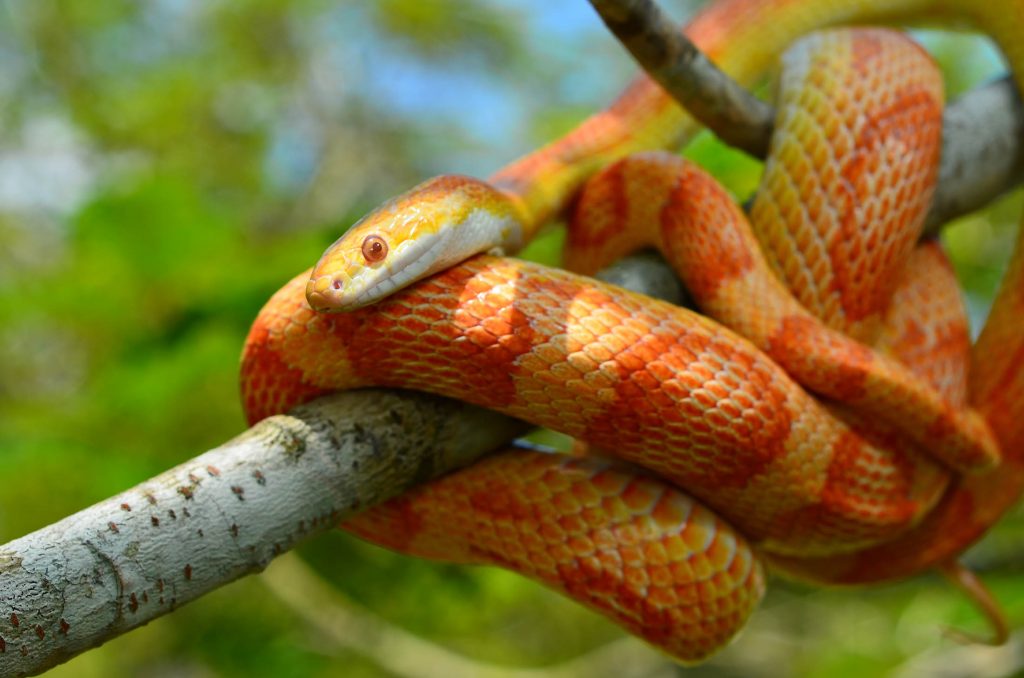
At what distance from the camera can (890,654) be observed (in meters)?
5.05

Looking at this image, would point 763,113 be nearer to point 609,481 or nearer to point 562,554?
point 609,481

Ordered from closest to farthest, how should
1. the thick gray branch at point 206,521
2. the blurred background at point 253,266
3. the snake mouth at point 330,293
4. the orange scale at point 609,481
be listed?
the thick gray branch at point 206,521, the snake mouth at point 330,293, the orange scale at point 609,481, the blurred background at point 253,266

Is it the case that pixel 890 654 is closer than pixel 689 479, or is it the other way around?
pixel 689 479

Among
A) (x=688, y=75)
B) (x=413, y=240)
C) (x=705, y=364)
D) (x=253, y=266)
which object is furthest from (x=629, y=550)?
(x=253, y=266)

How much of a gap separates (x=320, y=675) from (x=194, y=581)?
3124mm

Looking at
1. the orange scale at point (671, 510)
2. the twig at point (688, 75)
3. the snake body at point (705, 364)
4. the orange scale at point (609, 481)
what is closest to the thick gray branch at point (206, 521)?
the snake body at point (705, 364)

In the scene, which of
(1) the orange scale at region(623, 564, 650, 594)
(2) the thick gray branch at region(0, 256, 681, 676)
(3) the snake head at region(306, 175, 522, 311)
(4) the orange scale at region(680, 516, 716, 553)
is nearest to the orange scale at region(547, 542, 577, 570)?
(1) the orange scale at region(623, 564, 650, 594)

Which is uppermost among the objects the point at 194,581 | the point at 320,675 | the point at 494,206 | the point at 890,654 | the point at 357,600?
the point at 494,206

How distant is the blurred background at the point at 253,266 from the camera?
11.1 feet

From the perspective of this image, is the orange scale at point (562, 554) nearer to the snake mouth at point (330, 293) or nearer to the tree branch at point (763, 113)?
the snake mouth at point (330, 293)

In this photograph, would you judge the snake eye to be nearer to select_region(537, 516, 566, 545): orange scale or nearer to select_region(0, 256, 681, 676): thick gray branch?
select_region(0, 256, 681, 676): thick gray branch

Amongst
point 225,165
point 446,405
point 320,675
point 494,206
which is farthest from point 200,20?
point 446,405

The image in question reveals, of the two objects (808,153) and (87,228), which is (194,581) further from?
(87,228)

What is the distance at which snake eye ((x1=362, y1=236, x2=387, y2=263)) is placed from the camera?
1836mm
